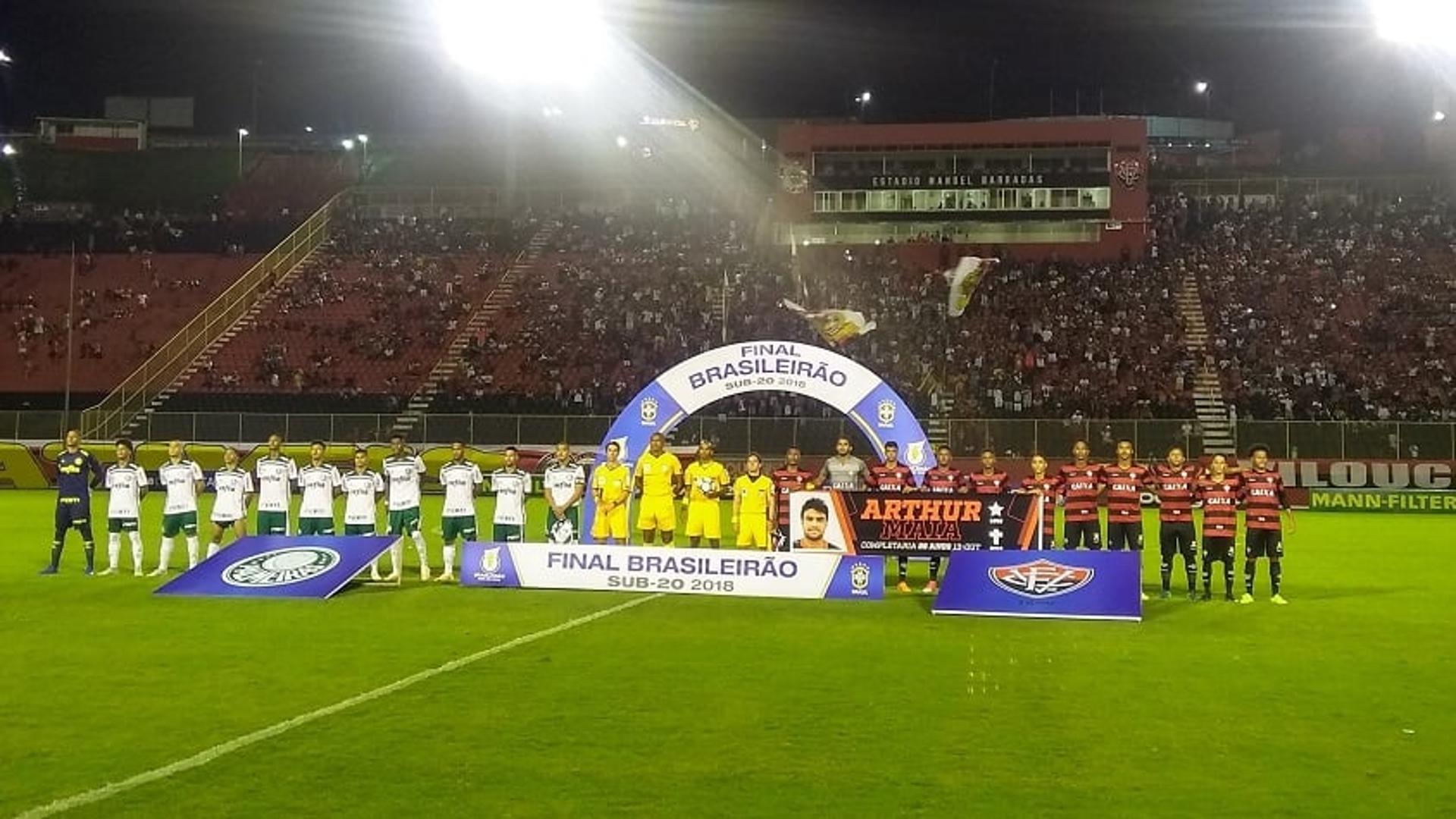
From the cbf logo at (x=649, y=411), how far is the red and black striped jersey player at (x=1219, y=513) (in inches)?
326

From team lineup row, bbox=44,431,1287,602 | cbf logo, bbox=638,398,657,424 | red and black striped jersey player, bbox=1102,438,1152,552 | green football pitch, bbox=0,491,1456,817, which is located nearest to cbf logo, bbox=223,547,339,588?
green football pitch, bbox=0,491,1456,817

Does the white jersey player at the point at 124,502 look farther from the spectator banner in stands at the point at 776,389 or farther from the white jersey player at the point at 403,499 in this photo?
the spectator banner in stands at the point at 776,389

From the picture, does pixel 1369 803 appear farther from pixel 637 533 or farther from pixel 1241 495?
pixel 637 533

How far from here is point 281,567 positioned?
16047mm

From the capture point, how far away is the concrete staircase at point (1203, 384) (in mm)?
35969

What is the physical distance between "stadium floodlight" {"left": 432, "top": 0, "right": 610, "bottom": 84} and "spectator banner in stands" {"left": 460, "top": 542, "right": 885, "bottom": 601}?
24.1 meters

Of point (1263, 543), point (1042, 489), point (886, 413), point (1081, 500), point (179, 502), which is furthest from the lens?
point (886, 413)

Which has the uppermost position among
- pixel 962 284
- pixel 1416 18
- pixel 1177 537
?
pixel 1416 18

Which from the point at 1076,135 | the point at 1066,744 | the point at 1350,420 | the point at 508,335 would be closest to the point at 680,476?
the point at 1066,744

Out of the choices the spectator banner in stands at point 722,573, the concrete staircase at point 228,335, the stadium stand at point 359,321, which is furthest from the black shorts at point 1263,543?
the concrete staircase at point 228,335

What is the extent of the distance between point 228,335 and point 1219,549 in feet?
130

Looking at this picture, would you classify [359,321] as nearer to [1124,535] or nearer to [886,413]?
[886,413]

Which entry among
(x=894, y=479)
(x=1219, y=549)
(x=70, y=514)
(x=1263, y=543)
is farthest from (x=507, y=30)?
(x=1263, y=543)

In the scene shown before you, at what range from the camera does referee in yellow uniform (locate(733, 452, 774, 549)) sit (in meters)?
18.2
